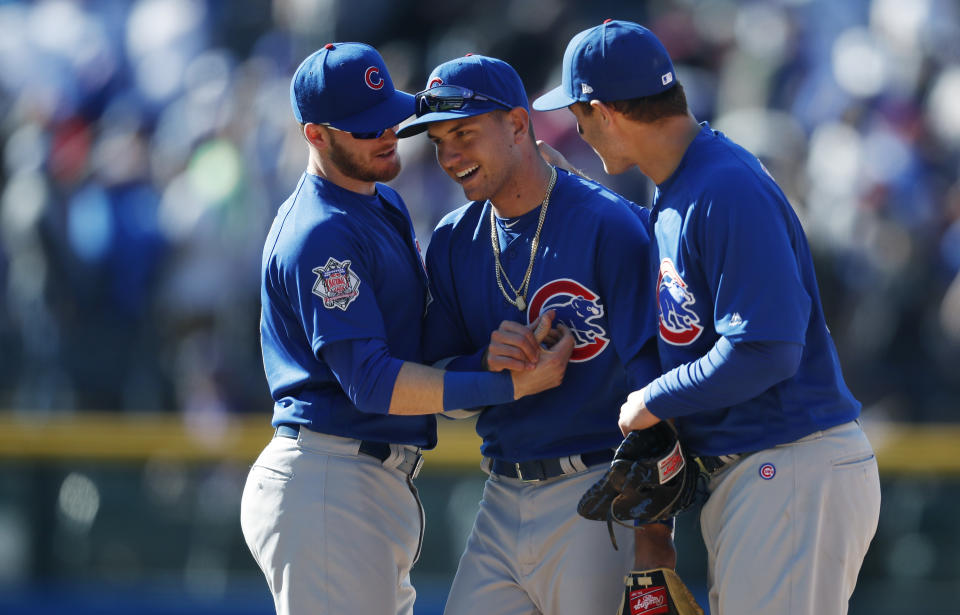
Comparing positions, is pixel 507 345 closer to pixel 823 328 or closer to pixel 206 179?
pixel 823 328

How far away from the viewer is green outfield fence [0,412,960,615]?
669cm

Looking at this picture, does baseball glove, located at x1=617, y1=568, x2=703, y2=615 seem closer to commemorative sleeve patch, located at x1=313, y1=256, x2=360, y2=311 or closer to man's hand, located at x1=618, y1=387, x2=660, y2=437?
man's hand, located at x1=618, y1=387, x2=660, y2=437

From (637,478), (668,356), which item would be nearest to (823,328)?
(668,356)

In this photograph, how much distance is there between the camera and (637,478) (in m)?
3.02

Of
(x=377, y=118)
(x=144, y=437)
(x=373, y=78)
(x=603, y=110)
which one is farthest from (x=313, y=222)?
(x=144, y=437)

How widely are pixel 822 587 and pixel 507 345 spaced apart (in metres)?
0.95

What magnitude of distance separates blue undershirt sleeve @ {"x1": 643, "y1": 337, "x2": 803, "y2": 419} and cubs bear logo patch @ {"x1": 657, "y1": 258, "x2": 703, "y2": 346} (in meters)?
0.11

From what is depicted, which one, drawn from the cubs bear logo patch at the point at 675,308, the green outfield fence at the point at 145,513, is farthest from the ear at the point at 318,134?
the green outfield fence at the point at 145,513

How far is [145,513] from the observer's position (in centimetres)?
705

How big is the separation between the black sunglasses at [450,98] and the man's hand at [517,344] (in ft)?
1.93

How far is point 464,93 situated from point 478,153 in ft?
0.53

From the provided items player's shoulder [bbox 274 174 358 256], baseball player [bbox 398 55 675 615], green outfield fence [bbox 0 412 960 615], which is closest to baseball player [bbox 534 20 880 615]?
baseball player [bbox 398 55 675 615]

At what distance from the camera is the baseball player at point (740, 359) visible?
2822mm

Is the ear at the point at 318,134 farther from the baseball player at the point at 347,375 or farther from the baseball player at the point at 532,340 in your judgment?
the baseball player at the point at 532,340
